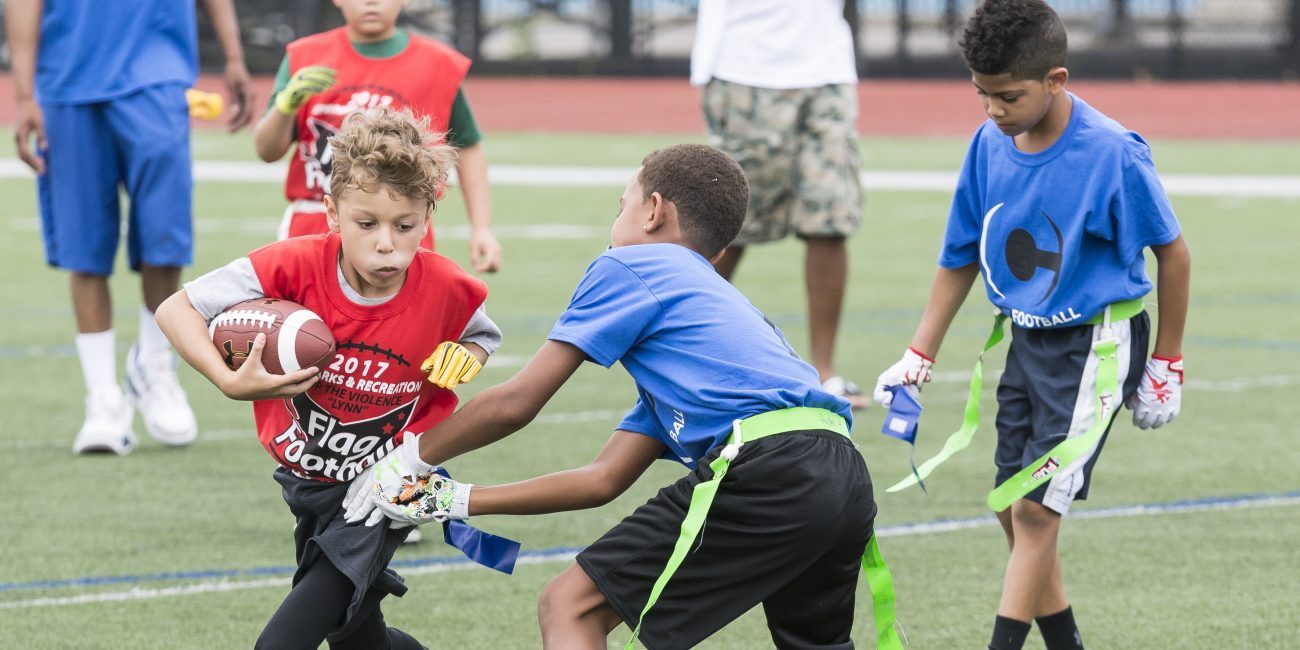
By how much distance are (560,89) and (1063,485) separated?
1134 inches

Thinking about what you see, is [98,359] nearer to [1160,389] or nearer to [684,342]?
[684,342]

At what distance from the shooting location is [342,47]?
5.90 m

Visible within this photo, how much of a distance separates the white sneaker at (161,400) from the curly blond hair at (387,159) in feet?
11.1

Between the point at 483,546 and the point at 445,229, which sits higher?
the point at 483,546

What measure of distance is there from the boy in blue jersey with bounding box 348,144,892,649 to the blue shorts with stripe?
3329mm

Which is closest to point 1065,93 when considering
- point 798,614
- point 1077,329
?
point 1077,329

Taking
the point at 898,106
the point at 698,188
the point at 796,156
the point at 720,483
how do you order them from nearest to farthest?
the point at 720,483, the point at 698,188, the point at 796,156, the point at 898,106

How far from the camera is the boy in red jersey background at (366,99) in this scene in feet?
18.9

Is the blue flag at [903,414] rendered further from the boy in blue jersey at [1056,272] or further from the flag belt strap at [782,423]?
the flag belt strap at [782,423]

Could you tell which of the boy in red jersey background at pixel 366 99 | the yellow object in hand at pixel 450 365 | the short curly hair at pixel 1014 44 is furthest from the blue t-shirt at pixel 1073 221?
the boy in red jersey background at pixel 366 99

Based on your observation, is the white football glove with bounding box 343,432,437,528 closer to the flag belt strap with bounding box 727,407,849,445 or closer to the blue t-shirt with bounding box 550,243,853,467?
the blue t-shirt with bounding box 550,243,853,467

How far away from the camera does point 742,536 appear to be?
143 inches

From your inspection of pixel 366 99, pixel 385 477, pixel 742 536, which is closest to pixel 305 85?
pixel 366 99

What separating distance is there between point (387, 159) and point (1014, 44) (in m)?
1.46
